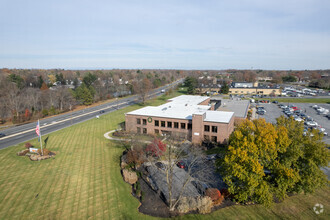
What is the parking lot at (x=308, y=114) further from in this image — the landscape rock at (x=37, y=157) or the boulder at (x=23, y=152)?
the boulder at (x=23, y=152)

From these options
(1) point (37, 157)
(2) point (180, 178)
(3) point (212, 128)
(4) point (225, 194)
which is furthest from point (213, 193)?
(1) point (37, 157)

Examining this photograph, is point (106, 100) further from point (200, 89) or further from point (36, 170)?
point (36, 170)

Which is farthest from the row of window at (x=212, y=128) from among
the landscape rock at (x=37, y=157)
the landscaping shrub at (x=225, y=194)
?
the landscape rock at (x=37, y=157)

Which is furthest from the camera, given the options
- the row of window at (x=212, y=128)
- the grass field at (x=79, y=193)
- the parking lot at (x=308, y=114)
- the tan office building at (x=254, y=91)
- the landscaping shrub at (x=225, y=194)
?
the tan office building at (x=254, y=91)

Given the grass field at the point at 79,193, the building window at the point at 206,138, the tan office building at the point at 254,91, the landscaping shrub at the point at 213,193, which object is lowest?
the grass field at the point at 79,193

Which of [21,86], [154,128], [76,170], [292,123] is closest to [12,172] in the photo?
[76,170]

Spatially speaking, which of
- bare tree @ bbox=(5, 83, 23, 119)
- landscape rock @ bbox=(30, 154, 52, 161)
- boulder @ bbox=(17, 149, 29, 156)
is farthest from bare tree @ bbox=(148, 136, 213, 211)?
bare tree @ bbox=(5, 83, 23, 119)
